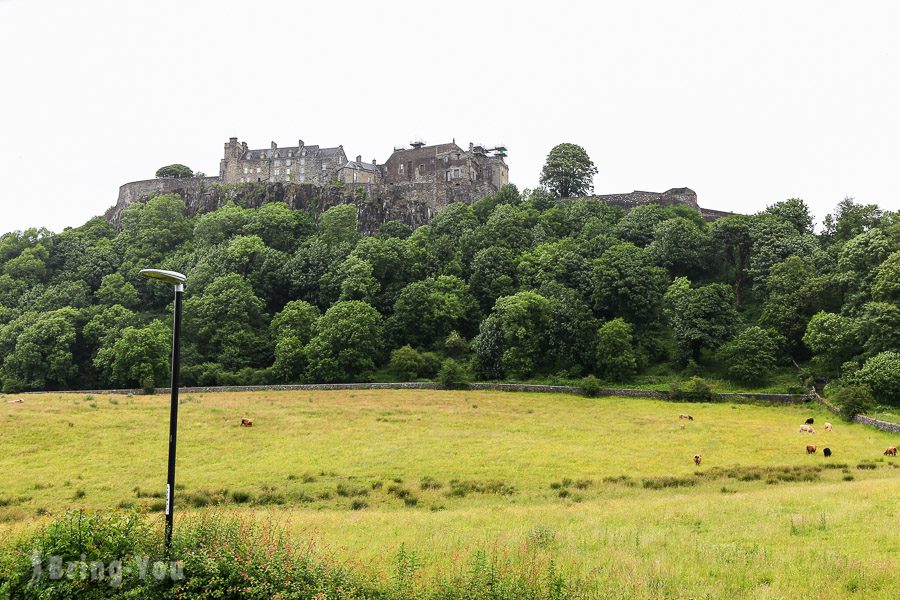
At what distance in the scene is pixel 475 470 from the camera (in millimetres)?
30297

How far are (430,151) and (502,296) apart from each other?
4184 centimetres

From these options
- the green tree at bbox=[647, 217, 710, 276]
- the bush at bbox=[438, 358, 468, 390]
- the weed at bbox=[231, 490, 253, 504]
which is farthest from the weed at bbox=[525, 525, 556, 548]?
the green tree at bbox=[647, 217, 710, 276]

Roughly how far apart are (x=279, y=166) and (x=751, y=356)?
85738 mm

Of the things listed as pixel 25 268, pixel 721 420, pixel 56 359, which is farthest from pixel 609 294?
pixel 25 268

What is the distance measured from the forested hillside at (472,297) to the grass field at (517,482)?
42.3 ft

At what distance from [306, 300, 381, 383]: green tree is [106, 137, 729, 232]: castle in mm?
30316

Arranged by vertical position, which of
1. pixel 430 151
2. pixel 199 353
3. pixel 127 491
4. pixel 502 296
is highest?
pixel 430 151

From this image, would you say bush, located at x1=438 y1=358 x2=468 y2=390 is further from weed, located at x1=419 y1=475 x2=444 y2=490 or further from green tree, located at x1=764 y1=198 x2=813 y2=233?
green tree, located at x1=764 y1=198 x2=813 y2=233

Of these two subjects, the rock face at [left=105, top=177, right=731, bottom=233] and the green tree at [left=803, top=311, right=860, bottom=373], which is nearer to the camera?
the green tree at [left=803, top=311, right=860, bottom=373]

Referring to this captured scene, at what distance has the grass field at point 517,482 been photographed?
15.4 meters

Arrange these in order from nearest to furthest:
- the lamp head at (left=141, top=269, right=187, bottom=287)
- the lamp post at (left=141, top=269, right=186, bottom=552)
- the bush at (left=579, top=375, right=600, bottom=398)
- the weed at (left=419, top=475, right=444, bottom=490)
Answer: the lamp head at (left=141, top=269, right=187, bottom=287), the lamp post at (left=141, top=269, right=186, bottom=552), the weed at (left=419, top=475, right=444, bottom=490), the bush at (left=579, top=375, right=600, bottom=398)

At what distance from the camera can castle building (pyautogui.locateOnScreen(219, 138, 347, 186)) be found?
117062 mm

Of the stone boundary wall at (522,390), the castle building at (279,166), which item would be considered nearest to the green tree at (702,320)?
the stone boundary wall at (522,390)

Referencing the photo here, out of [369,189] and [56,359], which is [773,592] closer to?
[56,359]
